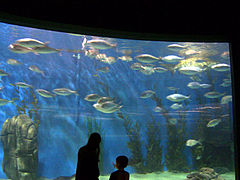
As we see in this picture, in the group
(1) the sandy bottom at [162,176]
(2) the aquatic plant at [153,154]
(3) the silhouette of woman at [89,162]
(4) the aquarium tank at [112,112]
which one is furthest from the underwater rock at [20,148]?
(3) the silhouette of woman at [89,162]

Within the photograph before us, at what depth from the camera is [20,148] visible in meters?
5.80

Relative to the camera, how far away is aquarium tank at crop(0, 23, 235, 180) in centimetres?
650

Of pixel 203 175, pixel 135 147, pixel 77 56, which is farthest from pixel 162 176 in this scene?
pixel 77 56

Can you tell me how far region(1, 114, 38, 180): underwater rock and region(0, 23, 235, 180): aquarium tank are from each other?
0.03 m

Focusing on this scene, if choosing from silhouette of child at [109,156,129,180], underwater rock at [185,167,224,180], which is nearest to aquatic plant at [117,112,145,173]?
underwater rock at [185,167,224,180]

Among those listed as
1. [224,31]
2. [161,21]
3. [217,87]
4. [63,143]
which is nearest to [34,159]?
[63,143]

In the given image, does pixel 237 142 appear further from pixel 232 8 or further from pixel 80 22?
pixel 80 22

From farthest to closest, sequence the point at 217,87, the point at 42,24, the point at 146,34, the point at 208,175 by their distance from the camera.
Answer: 1. the point at 217,87
2. the point at 208,175
3. the point at 146,34
4. the point at 42,24

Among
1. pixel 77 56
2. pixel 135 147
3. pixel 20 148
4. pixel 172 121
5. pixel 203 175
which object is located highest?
pixel 77 56

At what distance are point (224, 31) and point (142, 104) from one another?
22.0ft

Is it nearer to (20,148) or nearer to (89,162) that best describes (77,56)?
(20,148)

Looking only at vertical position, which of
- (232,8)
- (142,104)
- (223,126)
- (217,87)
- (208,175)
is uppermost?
(232,8)

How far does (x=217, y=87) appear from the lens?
9648 mm

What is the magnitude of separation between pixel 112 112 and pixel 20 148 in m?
4.55
